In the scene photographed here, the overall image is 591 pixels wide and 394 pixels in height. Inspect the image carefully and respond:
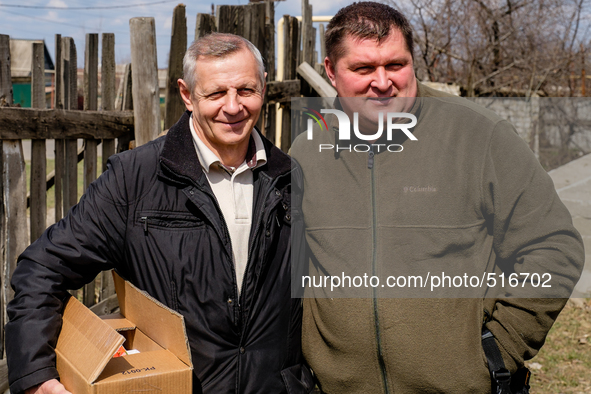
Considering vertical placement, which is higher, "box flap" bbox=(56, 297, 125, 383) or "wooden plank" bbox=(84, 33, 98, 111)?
"wooden plank" bbox=(84, 33, 98, 111)

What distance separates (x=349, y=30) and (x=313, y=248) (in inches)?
34.9

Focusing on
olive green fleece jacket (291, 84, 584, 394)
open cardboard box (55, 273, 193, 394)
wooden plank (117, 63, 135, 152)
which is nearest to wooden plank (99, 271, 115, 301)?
wooden plank (117, 63, 135, 152)

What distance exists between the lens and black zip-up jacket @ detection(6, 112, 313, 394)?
1.87m

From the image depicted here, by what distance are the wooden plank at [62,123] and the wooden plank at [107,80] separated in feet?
0.24

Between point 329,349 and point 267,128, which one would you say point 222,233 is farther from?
point 267,128

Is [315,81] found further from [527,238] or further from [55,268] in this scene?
[55,268]

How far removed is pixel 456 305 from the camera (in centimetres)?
198

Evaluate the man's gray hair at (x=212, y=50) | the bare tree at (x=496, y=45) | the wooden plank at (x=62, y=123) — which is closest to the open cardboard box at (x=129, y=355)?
the man's gray hair at (x=212, y=50)

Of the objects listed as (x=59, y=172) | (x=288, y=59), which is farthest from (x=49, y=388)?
(x=288, y=59)

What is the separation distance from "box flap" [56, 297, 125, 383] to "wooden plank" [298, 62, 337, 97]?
133 inches

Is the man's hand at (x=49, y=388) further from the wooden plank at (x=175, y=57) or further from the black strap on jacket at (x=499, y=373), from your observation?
the wooden plank at (x=175, y=57)

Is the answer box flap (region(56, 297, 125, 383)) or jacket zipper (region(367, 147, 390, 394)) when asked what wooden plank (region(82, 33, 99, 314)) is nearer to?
box flap (region(56, 297, 125, 383))

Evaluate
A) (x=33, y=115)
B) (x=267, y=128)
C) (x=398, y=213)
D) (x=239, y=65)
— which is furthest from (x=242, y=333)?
(x=267, y=128)

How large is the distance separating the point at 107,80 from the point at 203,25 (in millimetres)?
709
